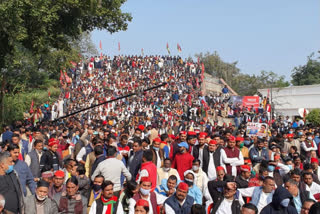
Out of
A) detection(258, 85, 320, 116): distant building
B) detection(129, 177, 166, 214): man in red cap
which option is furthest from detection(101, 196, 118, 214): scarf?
detection(258, 85, 320, 116): distant building

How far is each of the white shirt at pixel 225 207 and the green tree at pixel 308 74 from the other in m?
55.2

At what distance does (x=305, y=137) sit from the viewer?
11781mm

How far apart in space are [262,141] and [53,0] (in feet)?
34.6

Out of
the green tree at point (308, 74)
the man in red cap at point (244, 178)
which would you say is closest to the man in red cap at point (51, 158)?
the man in red cap at point (244, 178)

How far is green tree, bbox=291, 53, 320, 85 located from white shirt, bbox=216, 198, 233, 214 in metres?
55.2

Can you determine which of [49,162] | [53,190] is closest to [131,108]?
[49,162]

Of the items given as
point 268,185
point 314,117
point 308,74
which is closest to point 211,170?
point 268,185

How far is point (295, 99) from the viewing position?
1571 inches

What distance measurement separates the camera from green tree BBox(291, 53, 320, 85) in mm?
57175

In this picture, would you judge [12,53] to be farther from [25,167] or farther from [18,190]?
[18,190]

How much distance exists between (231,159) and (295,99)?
3446 centimetres

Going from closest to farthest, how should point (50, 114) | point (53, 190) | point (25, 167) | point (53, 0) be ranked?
point (53, 190), point (25, 167), point (53, 0), point (50, 114)

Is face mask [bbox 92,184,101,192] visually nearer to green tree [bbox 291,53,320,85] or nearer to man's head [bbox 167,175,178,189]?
man's head [bbox 167,175,178,189]

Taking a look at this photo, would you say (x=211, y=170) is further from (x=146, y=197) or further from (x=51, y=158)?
(x=51, y=158)
